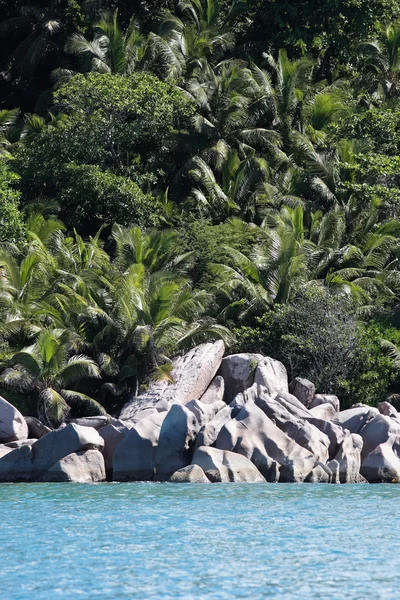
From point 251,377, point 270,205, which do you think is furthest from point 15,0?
point 251,377

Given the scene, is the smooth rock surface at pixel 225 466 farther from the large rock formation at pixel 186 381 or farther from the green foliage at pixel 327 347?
the green foliage at pixel 327 347

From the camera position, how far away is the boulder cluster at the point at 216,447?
18.3 m

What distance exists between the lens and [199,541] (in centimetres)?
1316

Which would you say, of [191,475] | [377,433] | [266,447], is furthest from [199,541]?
[377,433]

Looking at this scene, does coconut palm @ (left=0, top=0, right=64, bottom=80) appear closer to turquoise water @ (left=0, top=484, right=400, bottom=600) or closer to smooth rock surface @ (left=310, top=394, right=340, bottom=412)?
smooth rock surface @ (left=310, top=394, right=340, bottom=412)

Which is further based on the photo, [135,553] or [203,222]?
[203,222]

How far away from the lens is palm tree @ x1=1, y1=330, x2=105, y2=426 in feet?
70.6

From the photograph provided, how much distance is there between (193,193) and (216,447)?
1425 centimetres

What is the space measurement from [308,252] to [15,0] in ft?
70.9

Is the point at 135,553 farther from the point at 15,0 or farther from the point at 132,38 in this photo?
the point at 15,0

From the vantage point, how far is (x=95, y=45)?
35.7 m

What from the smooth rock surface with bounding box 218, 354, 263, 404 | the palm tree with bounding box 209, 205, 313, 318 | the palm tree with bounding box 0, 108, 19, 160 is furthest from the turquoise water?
the palm tree with bounding box 0, 108, 19, 160

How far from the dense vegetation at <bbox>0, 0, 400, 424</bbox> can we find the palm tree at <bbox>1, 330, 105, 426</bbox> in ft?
0.16

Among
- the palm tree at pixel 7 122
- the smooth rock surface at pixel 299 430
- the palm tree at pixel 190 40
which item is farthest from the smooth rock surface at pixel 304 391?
the palm tree at pixel 7 122
